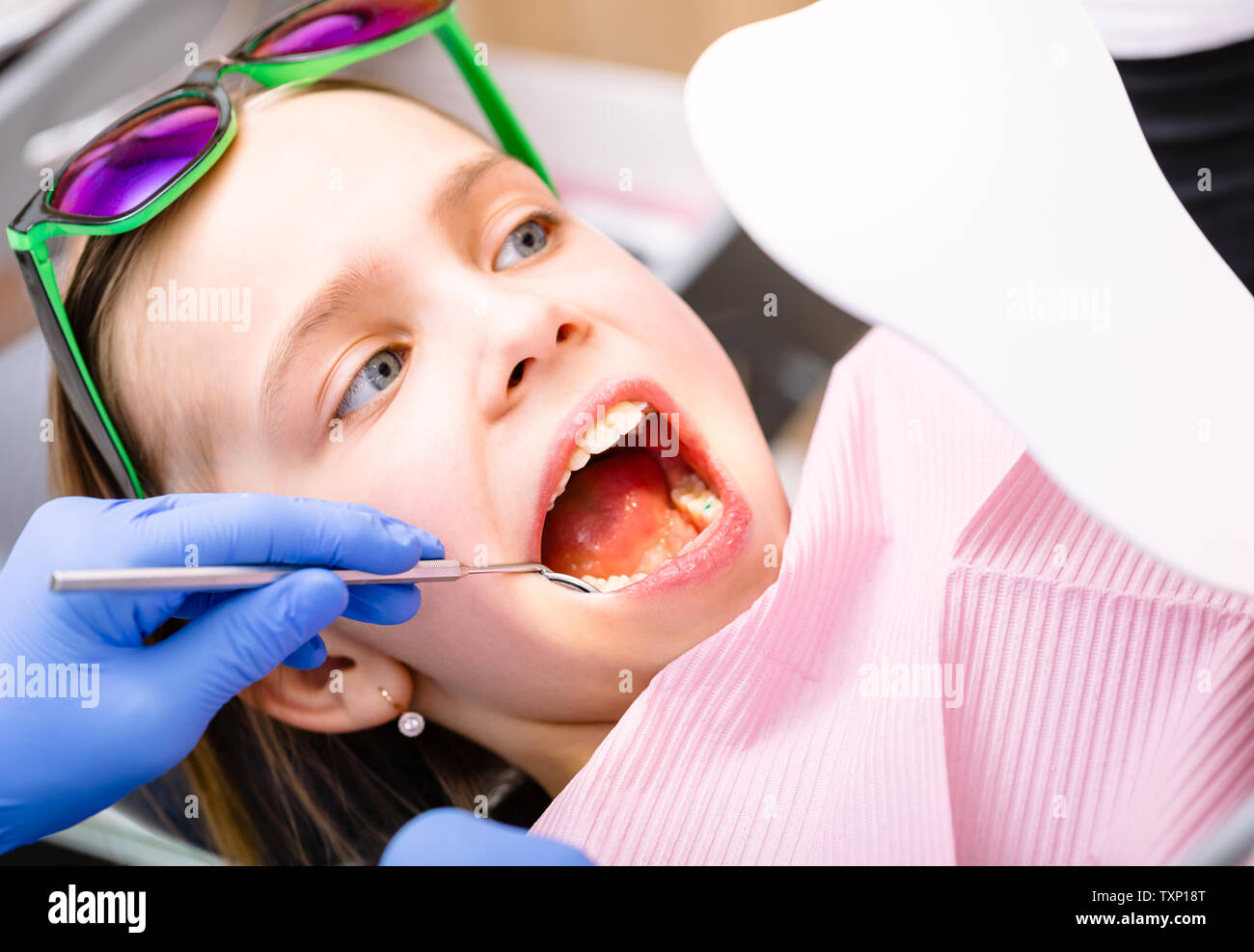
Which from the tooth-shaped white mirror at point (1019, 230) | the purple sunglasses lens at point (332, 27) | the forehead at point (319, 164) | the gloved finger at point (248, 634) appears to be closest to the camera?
the tooth-shaped white mirror at point (1019, 230)

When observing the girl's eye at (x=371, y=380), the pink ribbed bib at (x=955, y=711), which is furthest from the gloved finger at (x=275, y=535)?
the pink ribbed bib at (x=955, y=711)

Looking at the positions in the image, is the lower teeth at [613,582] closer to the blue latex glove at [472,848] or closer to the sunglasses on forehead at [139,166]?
the blue latex glove at [472,848]

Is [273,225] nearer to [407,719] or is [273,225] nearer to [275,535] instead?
[275,535]

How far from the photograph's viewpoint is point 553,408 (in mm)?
771

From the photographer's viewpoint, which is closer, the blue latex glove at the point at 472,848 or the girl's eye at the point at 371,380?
the blue latex glove at the point at 472,848

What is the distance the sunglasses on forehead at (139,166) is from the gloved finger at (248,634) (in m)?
0.19

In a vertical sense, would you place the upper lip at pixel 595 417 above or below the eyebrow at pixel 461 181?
below

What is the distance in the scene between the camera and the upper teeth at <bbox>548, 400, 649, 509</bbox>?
30.3 inches

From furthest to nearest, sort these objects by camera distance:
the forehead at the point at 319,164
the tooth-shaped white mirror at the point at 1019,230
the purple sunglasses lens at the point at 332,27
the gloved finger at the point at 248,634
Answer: the purple sunglasses lens at the point at 332,27 → the forehead at the point at 319,164 → the gloved finger at the point at 248,634 → the tooth-shaped white mirror at the point at 1019,230

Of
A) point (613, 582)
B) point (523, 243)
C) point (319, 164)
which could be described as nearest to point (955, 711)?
point (613, 582)

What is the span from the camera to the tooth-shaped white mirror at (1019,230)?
58cm

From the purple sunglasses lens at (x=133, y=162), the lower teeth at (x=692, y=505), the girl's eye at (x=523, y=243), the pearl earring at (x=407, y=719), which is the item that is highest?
the purple sunglasses lens at (x=133, y=162)

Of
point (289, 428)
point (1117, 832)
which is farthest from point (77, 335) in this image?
point (1117, 832)
